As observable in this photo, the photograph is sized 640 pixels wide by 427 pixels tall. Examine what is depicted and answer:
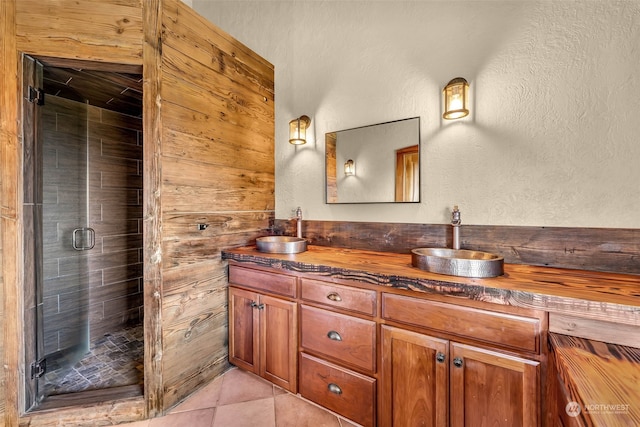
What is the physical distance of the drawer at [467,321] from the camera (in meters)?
1.05

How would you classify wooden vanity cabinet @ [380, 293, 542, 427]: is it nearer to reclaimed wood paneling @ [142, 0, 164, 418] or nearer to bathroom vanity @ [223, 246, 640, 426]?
bathroom vanity @ [223, 246, 640, 426]

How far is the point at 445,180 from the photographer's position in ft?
5.70

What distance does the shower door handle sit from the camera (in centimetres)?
226

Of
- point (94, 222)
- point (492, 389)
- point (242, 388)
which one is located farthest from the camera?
point (94, 222)

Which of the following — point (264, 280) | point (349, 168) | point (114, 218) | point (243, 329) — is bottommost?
point (243, 329)

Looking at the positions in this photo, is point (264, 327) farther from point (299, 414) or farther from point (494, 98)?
point (494, 98)

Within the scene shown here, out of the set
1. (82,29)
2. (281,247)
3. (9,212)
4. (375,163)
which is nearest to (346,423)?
(281,247)

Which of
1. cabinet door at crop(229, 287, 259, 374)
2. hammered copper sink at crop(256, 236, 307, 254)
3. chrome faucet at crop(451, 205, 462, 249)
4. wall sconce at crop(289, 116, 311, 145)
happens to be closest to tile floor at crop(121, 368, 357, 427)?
cabinet door at crop(229, 287, 259, 374)

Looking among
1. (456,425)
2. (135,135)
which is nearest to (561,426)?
(456,425)

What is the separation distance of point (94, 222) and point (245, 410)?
203 centimetres

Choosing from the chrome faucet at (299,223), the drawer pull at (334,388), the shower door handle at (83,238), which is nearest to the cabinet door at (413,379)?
the drawer pull at (334,388)

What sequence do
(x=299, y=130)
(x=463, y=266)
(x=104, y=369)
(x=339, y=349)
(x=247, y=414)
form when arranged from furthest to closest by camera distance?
(x=299, y=130) → (x=104, y=369) → (x=247, y=414) → (x=339, y=349) → (x=463, y=266)

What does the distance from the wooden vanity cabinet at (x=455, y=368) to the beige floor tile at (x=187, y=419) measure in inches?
38.9

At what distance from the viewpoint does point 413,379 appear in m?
1.28
